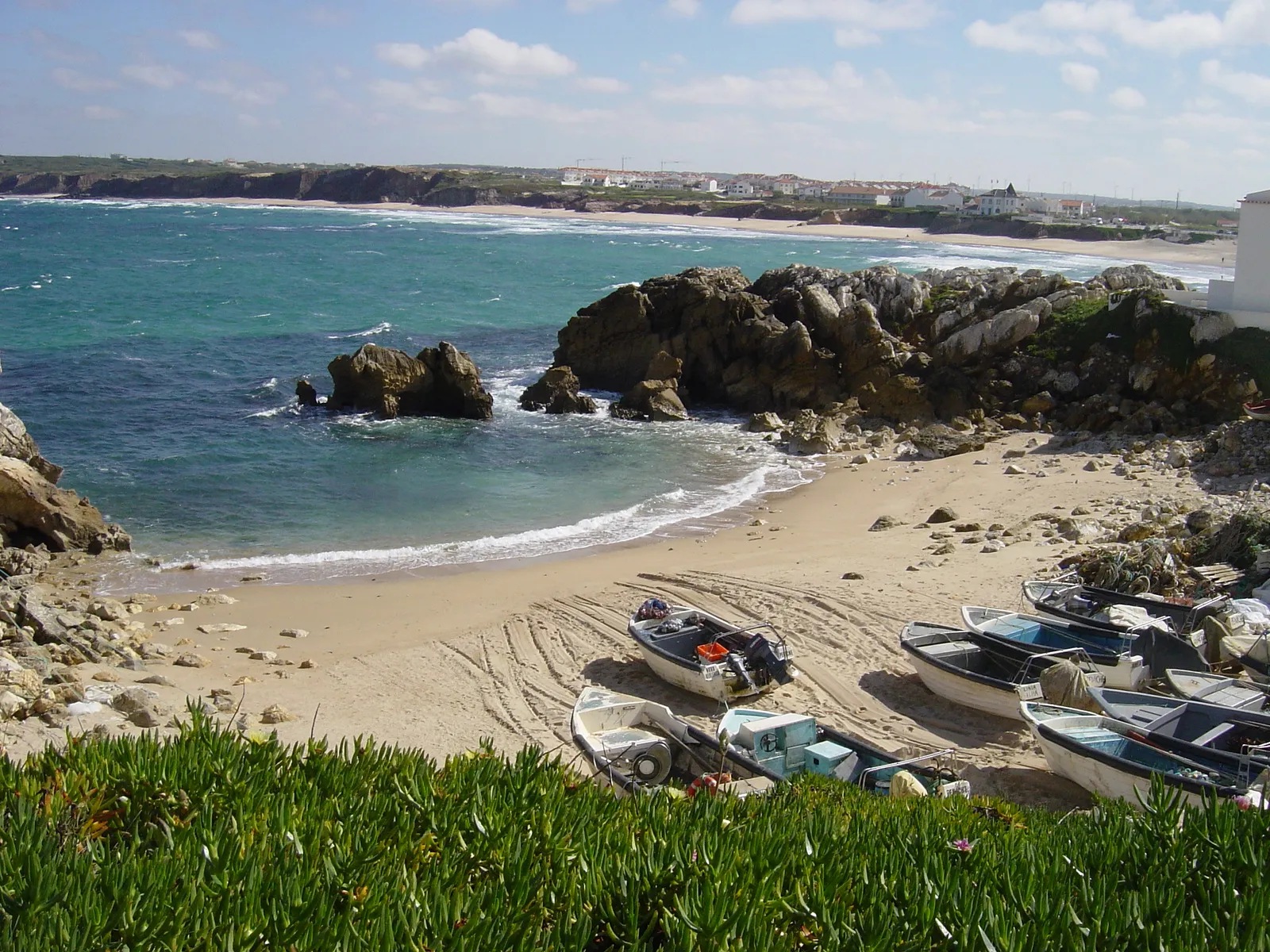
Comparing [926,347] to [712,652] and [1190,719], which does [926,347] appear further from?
[1190,719]

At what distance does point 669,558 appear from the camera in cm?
2062

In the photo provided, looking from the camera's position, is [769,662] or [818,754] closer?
[818,754]

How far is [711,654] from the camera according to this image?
47.5 feet

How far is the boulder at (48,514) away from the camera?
20.0 m

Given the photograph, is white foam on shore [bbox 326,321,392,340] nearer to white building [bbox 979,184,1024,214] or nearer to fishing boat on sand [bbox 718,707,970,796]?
fishing boat on sand [bbox 718,707,970,796]

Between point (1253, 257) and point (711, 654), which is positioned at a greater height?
point (1253, 257)

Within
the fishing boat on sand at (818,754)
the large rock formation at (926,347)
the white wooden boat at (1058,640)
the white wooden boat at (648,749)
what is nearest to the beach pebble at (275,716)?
the white wooden boat at (648,749)

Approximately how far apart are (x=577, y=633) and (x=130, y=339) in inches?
1423

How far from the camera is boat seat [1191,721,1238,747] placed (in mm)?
11141

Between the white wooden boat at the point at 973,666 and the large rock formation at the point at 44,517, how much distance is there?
50.6 feet

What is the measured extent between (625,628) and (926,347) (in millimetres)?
20688

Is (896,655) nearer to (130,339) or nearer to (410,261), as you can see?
(130,339)

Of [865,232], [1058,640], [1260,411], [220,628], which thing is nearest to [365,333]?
[220,628]

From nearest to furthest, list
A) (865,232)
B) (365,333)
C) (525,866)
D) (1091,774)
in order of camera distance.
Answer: (525,866) < (1091,774) < (365,333) < (865,232)
